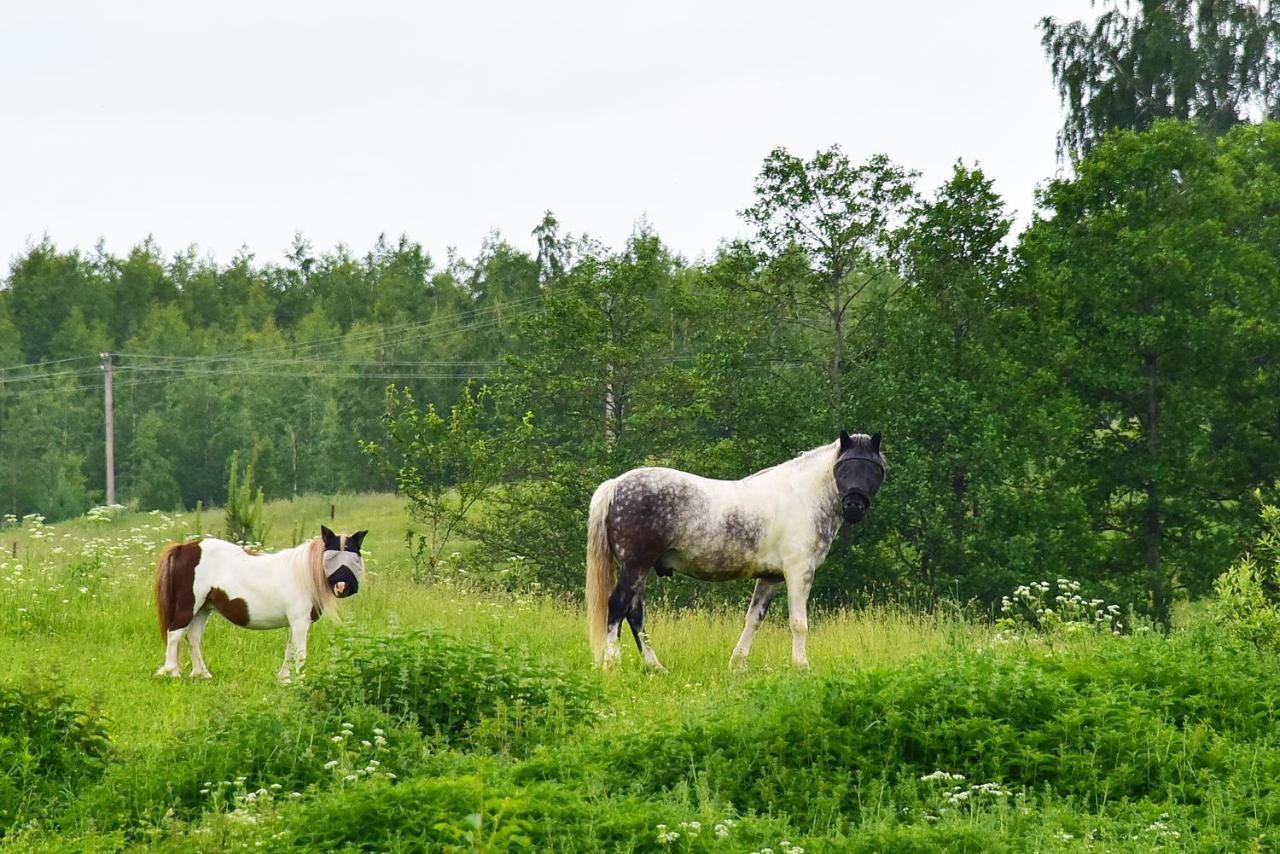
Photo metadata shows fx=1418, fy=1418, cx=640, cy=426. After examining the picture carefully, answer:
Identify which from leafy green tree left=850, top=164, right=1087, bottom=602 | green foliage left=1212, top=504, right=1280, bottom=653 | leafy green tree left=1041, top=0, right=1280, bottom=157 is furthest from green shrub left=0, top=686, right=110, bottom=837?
leafy green tree left=1041, top=0, right=1280, bottom=157

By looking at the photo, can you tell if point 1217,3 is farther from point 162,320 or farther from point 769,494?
point 162,320

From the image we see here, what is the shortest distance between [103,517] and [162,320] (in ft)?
231

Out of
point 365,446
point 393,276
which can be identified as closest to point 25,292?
point 393,276

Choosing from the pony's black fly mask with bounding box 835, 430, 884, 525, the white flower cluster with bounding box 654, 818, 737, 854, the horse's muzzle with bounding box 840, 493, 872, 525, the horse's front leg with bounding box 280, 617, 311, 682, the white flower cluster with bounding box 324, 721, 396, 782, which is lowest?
the white flower cluster with bounding box 654, 818, 737, 854

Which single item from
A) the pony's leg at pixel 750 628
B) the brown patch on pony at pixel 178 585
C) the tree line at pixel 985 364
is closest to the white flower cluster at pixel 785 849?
the pony's leg at pixel 750 628

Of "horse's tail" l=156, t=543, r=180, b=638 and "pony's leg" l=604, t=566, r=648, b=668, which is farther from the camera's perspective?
"pony's leg" l=604, t=566, r=648, b=668

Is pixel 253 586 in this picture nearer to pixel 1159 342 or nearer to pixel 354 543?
pixel 354 543

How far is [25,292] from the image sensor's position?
3371 inches

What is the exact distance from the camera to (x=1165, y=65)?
3378 centimetres

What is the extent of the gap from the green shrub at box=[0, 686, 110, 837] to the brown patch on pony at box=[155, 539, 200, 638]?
2.60 metres

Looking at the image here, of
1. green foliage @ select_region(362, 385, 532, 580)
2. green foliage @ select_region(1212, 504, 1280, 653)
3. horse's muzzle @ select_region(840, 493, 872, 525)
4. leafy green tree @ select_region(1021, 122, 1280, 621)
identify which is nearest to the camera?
green foliage @ select_region(1212, 504, 1280, 653)

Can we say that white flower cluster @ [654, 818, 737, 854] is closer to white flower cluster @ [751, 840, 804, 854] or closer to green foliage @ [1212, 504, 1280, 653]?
white flower cluster @ [751, 840, 804, 854]

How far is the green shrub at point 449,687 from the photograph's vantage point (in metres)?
9.17

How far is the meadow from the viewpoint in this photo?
7012 mm
